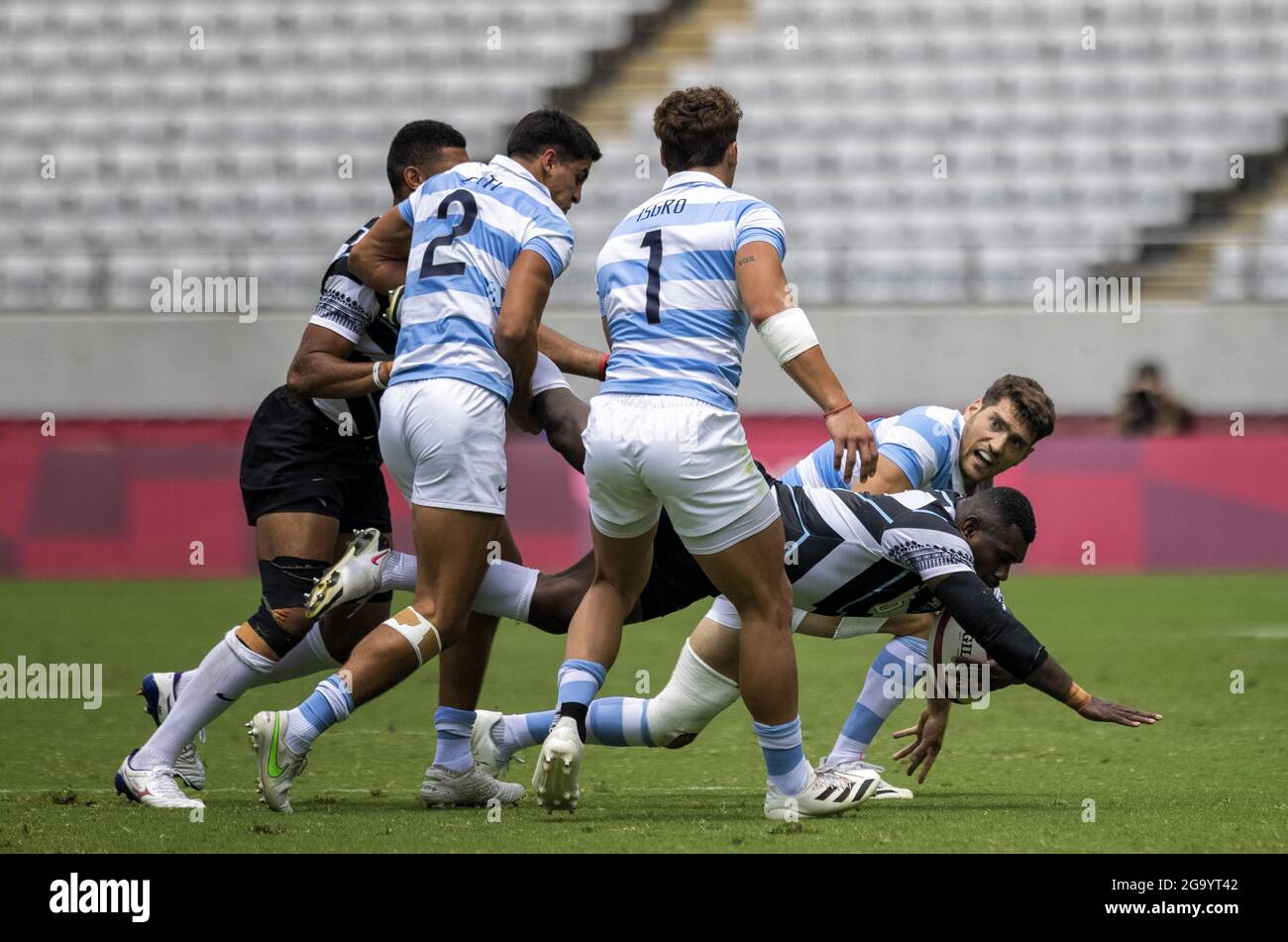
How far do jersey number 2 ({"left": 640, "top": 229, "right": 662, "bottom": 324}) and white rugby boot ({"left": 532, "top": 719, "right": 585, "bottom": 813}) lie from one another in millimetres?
1129

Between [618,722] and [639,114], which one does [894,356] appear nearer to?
[639,114]

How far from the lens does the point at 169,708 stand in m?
5.66

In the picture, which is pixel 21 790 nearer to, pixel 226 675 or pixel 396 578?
pixel 226 675

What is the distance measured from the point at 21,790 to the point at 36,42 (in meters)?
15.5

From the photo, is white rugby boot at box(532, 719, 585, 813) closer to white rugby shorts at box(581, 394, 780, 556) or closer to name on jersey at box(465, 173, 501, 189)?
white rugby shorts at box(581, 394, 780, 556)

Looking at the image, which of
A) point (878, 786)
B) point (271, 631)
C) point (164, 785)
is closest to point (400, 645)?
point (271, 631)

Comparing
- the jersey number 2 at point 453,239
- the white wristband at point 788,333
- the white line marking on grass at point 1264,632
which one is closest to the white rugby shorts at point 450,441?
the jersey number 2 at point 453,239

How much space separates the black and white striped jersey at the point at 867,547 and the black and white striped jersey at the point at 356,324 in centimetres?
139

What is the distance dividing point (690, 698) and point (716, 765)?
3.36 ft

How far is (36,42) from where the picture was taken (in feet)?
62.6

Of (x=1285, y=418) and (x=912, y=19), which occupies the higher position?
(x=912, y=19)

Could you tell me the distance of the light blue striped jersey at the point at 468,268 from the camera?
5023mm
